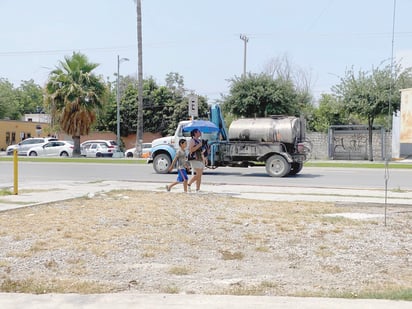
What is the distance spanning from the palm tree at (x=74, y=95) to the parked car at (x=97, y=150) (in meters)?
2.55

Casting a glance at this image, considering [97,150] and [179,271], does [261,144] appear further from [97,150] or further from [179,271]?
[97,150]

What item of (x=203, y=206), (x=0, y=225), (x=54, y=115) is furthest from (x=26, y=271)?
(x=54, y=115)

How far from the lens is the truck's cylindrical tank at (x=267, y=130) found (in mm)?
20938

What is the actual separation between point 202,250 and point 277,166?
13.8 metres

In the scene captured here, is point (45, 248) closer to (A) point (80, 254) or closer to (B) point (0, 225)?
(A) point (80, 254)

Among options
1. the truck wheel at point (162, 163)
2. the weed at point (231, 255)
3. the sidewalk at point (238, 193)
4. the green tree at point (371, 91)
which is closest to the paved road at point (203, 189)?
the sidewalk at point (238, 193)

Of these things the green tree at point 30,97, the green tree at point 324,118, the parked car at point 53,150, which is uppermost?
the green tree at point 30,97

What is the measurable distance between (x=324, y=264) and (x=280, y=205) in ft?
17.7

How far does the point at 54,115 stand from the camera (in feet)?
140

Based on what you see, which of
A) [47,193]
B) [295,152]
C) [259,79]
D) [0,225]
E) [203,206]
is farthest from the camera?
[259,79]

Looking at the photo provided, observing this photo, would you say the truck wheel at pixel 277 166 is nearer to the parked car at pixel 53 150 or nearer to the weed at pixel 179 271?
the weed at pixel 179 271

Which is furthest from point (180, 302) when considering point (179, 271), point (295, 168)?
point (295, 168)

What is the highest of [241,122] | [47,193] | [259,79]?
[259,79]

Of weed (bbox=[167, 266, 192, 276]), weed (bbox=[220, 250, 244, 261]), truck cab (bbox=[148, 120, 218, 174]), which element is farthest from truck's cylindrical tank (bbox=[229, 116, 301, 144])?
weed (bbox=[167, 266, 192, 276])
